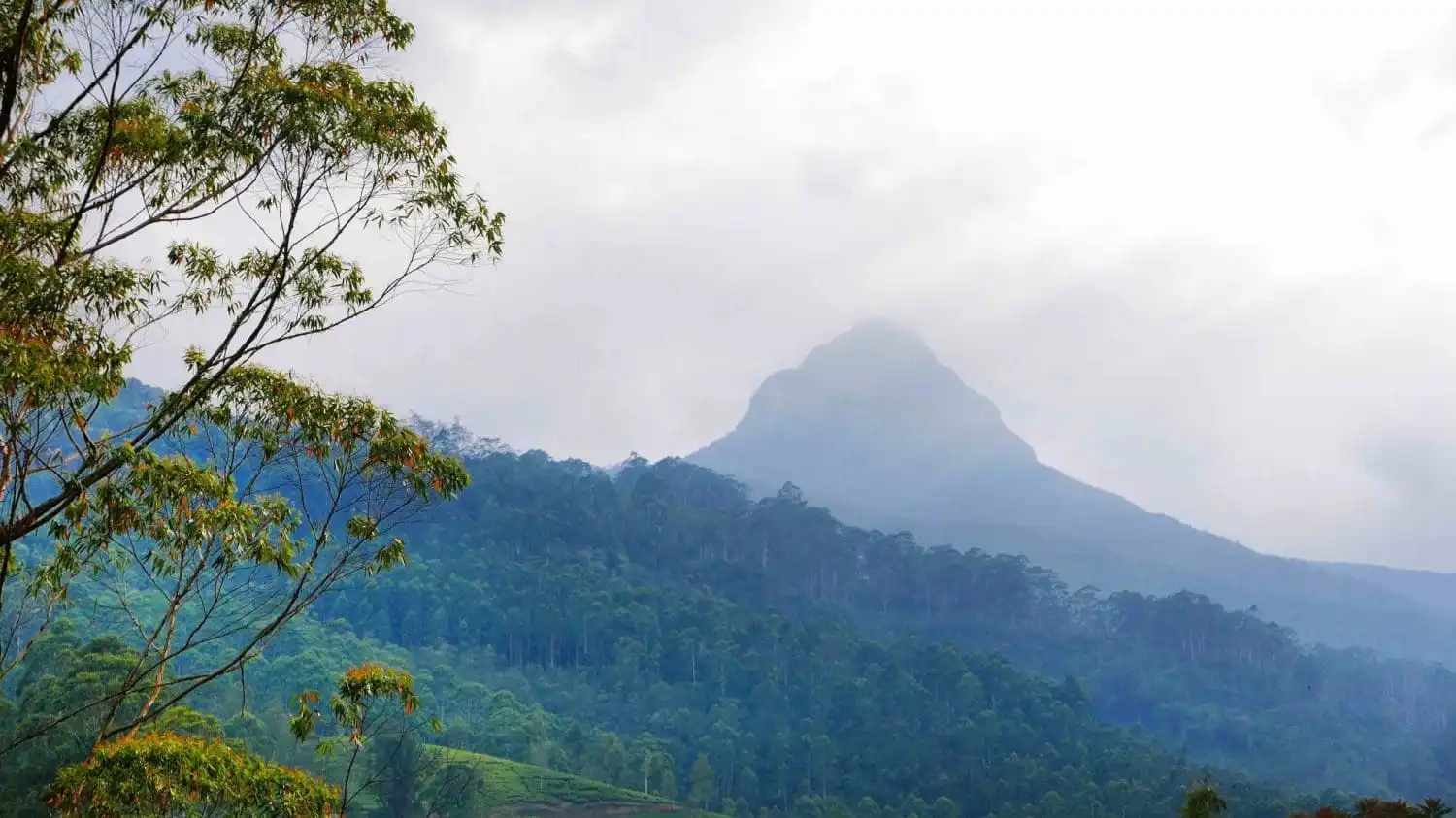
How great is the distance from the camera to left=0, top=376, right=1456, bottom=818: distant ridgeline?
55.2 meters

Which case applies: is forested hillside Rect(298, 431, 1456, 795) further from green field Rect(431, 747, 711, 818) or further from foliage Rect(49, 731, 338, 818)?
foliage Rect(49, 731, 338, 818)

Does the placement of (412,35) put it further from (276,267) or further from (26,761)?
(26,761)

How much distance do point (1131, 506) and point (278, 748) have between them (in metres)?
176

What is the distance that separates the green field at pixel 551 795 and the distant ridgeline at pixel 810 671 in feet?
7.12

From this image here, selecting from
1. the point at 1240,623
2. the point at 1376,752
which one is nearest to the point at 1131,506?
the point at 1240,623

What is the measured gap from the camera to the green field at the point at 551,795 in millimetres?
45812

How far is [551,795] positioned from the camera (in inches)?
1887

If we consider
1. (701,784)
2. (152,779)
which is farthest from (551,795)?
(152,779)

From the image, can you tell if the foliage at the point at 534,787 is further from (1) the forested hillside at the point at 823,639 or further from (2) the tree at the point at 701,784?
(1) the forested hillside at the point at 823,639

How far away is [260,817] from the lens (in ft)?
34.1

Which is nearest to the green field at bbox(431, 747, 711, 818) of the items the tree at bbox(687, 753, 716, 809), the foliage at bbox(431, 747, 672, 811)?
the foliage at bbox(431, 747, 672, 811)

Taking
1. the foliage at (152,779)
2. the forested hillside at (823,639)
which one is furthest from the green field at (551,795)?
the foliage at (152,779)

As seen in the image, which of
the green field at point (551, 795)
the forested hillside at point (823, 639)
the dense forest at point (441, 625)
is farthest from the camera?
the forested hillside at point (823, 639)

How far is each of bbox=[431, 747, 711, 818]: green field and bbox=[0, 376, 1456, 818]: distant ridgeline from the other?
217cm
